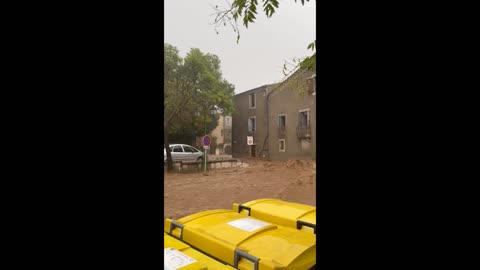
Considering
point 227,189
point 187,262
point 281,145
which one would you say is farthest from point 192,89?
point 187,262

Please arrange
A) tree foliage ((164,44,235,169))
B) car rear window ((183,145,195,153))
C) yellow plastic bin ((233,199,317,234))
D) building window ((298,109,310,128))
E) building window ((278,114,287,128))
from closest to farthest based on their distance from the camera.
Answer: yellow plastic bin ((233,199,317,234))
tree foliage ((164,44,235,169))
car rear window ((183,145,195,153))
building window ((298,109,310,128))
building window ((278,114,287,128))

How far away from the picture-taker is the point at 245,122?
24688mm

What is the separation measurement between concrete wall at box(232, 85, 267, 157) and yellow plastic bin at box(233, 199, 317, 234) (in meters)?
18.5

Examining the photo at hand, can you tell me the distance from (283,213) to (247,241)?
3.28ft

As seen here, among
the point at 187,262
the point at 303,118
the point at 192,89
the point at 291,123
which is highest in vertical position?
the point at 192,89

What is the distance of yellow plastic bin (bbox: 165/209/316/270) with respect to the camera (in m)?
2.54

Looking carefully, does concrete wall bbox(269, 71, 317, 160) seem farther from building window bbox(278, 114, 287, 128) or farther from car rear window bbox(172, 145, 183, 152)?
car rear window bbox(172, 145, 183, 152)

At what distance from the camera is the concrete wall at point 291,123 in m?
18.8

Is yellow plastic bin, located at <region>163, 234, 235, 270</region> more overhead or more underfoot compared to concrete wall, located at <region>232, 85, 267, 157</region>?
more underfoot

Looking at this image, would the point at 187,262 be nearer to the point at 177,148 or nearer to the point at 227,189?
the point at 227,189

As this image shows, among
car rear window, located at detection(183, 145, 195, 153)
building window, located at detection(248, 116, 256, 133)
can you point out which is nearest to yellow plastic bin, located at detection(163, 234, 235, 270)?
car rear window, located at detection(183, 145, 195, 153)

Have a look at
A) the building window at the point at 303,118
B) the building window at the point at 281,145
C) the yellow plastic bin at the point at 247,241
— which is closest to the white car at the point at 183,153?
the building window at the point at 281,145
